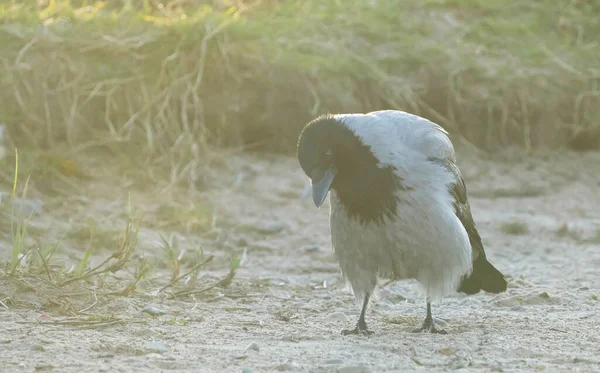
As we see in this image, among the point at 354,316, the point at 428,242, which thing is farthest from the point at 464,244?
the point at 354,316

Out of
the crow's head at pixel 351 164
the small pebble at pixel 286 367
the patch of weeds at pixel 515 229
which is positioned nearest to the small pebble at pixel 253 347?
the small pebble at pixel 286 367

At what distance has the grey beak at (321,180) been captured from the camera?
4043 mm

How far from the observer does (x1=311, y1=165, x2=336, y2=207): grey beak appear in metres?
4.04

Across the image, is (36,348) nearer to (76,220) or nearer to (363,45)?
(76,220)

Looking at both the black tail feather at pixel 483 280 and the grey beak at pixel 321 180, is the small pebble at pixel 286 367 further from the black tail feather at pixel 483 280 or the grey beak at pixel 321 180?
the black tail feather at pixel 483 280

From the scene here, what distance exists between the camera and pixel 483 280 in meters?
4.66

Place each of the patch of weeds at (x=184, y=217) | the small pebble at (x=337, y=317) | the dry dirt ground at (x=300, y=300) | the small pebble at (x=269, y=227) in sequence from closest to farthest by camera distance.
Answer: the dry dirt ground at (x=300, y=300)
the small pebble at (x=337, y=317)
the patch of weeds at (x=184, y=217)
the small pebble at (x=269, y=227)

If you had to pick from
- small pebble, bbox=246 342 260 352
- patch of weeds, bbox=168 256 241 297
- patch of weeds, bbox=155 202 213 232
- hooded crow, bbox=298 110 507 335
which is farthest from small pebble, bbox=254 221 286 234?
small pebble, bbox=246 342 260 352

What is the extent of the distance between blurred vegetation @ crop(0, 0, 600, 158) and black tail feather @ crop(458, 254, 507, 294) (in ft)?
9.95

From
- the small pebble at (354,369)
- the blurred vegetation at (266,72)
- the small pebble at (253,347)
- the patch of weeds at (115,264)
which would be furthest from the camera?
the blurred vegetation at (266,72)

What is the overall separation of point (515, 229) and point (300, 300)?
2.54 m

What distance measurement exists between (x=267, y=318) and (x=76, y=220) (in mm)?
2296

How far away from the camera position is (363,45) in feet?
27.2

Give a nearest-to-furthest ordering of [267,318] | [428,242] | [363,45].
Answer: [428,242]
[267,318]
[363,45]
